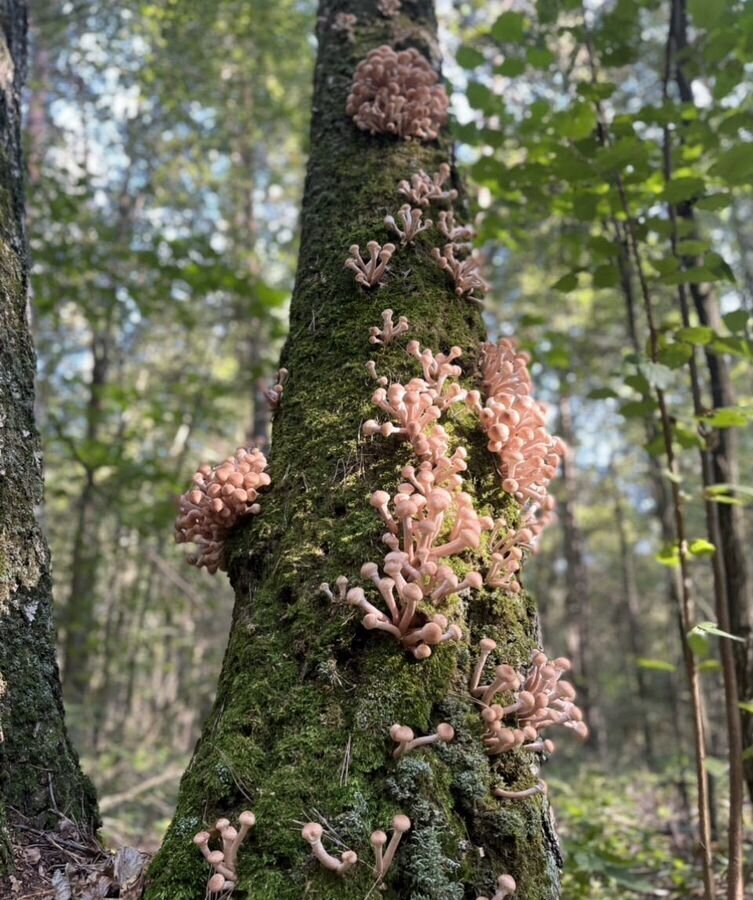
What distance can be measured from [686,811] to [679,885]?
111 inches

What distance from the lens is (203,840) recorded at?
5.71 feet

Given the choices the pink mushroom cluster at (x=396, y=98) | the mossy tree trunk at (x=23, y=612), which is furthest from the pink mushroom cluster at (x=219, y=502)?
the pink mushroom cluster at (x=396, y=98)

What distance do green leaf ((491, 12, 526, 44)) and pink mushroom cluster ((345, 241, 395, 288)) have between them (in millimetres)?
1870

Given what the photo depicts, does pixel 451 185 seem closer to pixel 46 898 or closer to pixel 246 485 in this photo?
pixel 246 485

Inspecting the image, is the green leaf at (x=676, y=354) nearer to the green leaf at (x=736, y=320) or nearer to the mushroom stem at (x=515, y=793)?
the green leaf at (x=736, y=320)

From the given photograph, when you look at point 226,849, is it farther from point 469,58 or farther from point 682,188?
point 469,58

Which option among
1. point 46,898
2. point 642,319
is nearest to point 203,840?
point 46,898

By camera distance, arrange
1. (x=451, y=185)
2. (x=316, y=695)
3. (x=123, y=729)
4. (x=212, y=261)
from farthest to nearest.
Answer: (x=123, y=729) → (x=212, y=261) → (x=451, y=185) → (x=316, y=695)

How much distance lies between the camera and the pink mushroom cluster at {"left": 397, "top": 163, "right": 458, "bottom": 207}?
309 centimetres

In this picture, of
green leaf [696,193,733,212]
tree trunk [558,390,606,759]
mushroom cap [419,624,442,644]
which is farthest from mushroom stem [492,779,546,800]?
tree trunk [558,390,606,759]

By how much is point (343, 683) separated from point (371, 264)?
163 centimetres

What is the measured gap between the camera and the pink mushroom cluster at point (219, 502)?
8.17 ft

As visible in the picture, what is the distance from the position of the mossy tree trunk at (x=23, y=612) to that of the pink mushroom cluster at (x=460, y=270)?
5.48ft

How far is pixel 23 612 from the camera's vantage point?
2.41 meters
